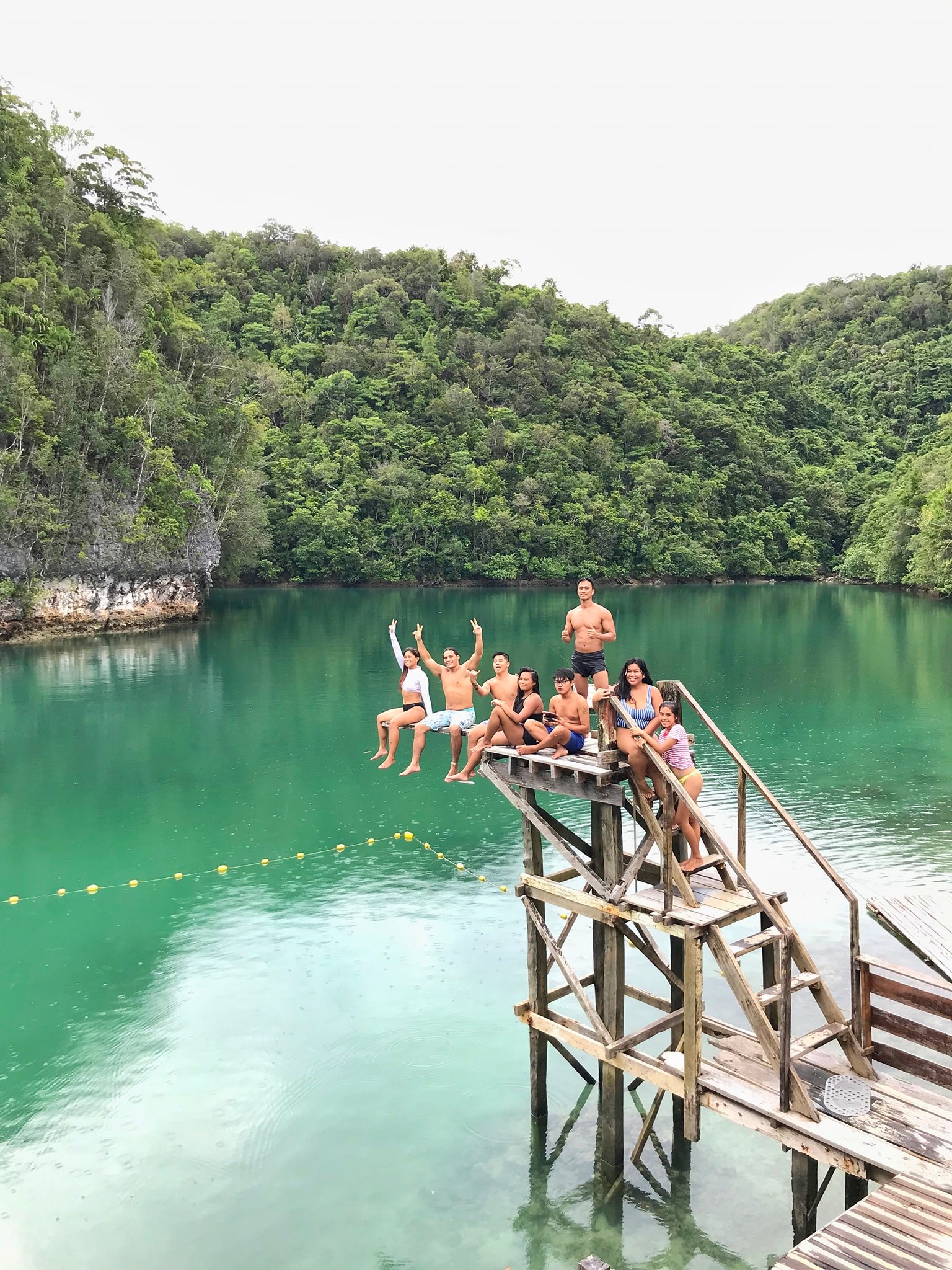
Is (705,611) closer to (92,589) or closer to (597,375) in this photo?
(92,589)

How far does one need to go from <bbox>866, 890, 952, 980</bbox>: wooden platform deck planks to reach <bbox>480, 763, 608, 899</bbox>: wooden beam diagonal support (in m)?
4.06

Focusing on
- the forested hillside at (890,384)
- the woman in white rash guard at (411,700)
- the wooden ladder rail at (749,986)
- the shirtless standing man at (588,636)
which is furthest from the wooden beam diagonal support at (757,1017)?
the forested hillside at (890,384)

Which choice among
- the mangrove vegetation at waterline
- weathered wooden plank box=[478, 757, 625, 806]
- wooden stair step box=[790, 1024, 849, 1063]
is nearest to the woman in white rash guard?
weathered wooden plank box=[478, 757, 625, 806]

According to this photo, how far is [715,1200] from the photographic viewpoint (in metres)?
8.25

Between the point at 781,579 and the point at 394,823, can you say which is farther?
the point at 781,579

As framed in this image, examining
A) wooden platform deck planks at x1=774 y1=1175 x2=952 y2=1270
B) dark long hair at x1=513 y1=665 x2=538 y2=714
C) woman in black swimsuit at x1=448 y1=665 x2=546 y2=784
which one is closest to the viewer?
wooden platform deck planks at x1=774 y1=1175 x2=952 y2=1270

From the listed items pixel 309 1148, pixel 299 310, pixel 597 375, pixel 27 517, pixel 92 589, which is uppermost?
pixel 299 310

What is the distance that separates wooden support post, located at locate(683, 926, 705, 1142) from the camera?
7176mm

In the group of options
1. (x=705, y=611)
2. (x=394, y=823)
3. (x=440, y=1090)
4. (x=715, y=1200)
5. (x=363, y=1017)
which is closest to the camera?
(x=715, y=1200)

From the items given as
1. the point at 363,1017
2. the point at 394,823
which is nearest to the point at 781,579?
the point at 394,823

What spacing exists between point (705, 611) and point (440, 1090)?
52.9m

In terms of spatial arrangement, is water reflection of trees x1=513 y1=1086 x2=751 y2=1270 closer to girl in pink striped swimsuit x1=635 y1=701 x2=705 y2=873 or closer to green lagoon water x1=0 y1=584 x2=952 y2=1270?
green lagoon water x1=0 y1=584 x2=952 y2=1270

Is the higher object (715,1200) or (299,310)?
(299,310)

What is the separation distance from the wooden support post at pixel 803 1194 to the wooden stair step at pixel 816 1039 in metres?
0.69
